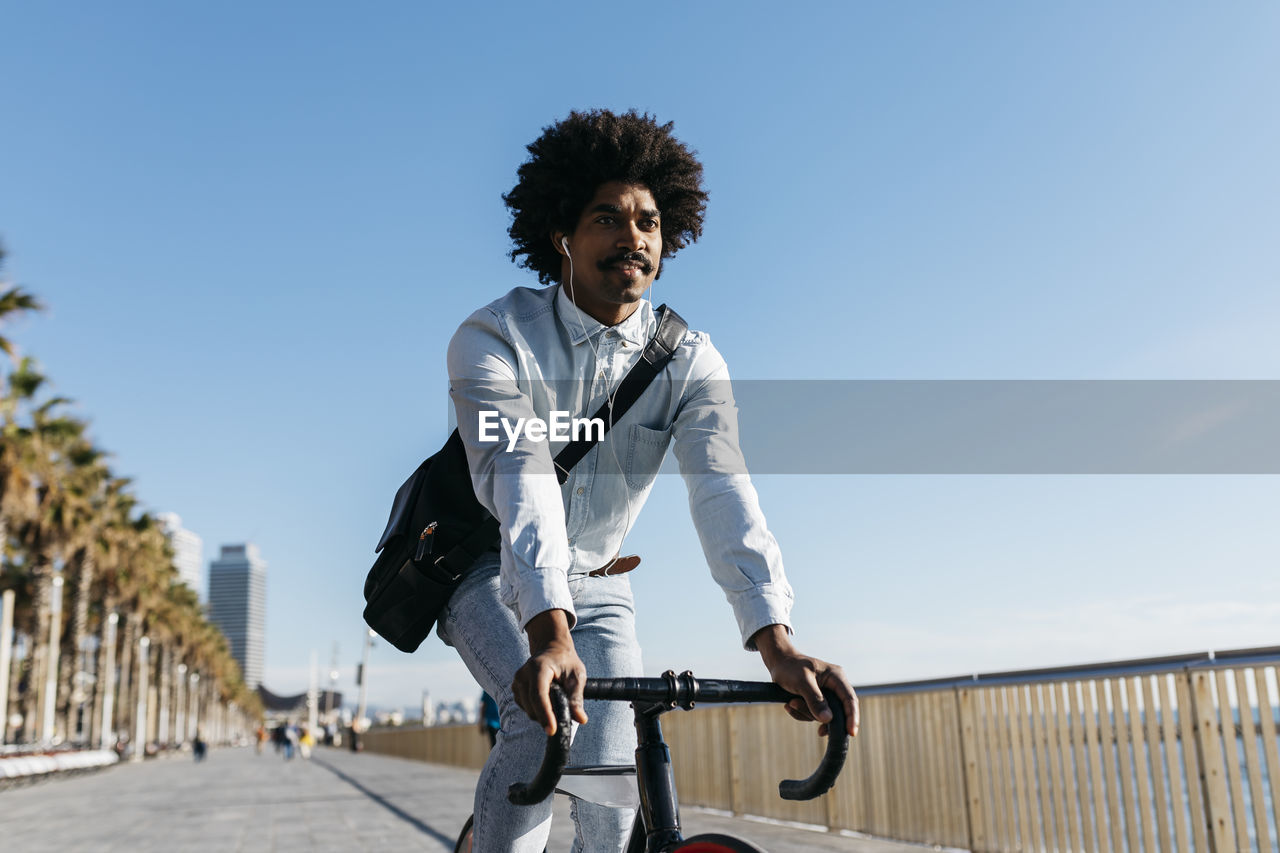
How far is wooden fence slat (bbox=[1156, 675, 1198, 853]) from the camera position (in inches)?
208

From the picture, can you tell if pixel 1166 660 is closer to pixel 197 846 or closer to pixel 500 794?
pixel 500 794

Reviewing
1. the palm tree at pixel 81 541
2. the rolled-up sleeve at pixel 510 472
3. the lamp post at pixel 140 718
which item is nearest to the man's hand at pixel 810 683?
the rolled-up sleeve at pixel 510 472

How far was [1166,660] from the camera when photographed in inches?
220

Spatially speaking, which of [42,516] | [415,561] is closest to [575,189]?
[415,561]

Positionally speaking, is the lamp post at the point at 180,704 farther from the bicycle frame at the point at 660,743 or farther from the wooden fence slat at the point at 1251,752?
the bicycle frame at the point at 660,743

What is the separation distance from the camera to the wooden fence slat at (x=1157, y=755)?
529 cm

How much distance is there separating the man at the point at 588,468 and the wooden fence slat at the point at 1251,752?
13.7ft

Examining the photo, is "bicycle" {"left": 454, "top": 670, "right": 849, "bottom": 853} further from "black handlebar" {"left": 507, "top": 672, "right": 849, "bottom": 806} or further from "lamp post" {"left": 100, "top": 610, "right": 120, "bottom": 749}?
"lamp post" {"left": 100, "top": 610, "right": 120, "bottom": 749}

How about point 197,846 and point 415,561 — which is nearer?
point 415,561

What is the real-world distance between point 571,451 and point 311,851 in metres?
6.74

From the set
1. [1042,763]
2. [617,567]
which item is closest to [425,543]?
[617,567]

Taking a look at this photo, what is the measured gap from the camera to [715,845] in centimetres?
165

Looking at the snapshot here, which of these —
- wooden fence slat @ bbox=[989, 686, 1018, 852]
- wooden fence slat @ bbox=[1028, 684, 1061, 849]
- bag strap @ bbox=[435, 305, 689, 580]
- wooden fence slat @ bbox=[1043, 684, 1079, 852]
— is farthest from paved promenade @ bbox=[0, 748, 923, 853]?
bag strap @ bbox=[435, 305, 689, 580]

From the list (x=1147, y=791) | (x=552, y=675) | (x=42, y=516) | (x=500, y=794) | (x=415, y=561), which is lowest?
(x=1147, y=791)
